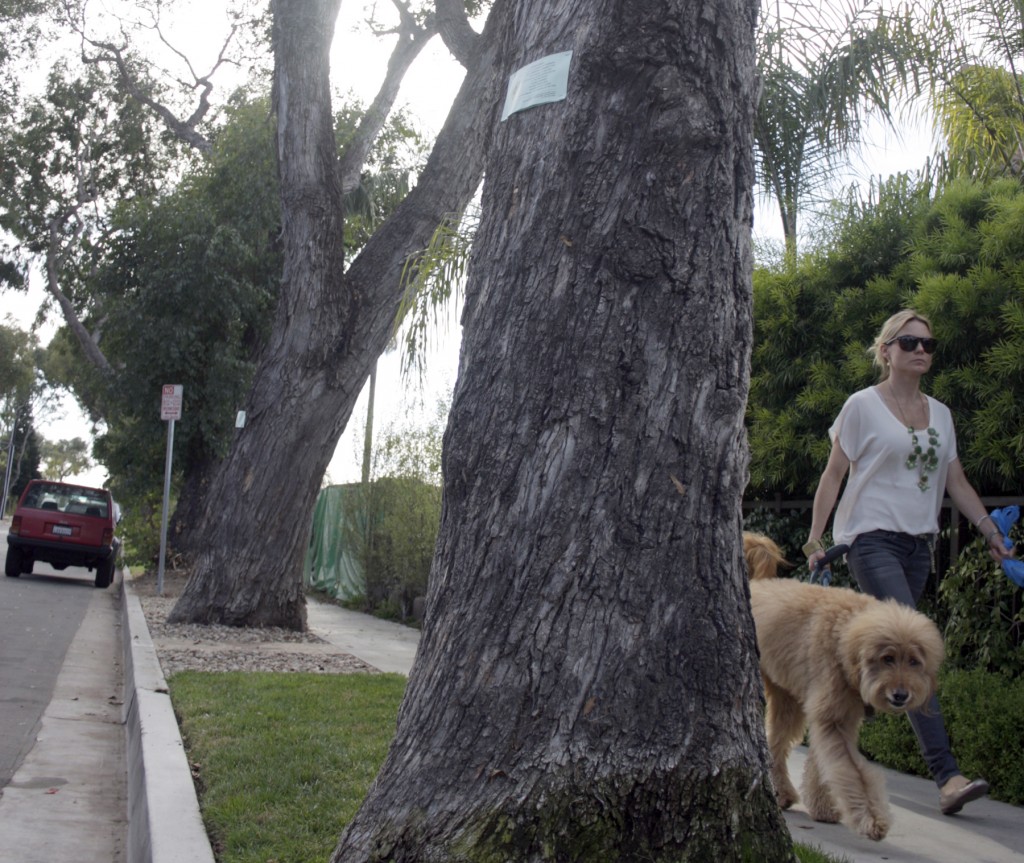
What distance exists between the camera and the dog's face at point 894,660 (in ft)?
14.0

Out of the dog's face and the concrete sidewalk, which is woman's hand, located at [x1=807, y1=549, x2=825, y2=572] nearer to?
the dog's face

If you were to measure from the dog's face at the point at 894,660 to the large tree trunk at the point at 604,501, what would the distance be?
1195mm

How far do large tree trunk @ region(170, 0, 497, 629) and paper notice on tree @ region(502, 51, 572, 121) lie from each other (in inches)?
341

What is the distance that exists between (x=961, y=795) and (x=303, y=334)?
8737 mm

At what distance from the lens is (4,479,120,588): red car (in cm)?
2070

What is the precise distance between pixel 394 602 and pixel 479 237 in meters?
12.8

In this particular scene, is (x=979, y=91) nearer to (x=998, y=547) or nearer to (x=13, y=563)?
(x=998, y=547)

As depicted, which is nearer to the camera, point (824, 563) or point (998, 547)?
point (998, 547)

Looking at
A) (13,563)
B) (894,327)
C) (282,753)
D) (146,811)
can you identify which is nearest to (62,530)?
(13,563)

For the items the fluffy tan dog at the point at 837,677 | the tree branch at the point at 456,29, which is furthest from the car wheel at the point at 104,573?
the fluffy tan dog at the point at 837,677

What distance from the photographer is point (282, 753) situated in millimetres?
5746

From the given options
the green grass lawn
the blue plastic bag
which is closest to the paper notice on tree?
the green grass lawn

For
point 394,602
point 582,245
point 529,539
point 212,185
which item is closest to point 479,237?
point 582,245

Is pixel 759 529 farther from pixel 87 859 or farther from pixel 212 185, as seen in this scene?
pixel 212 185
